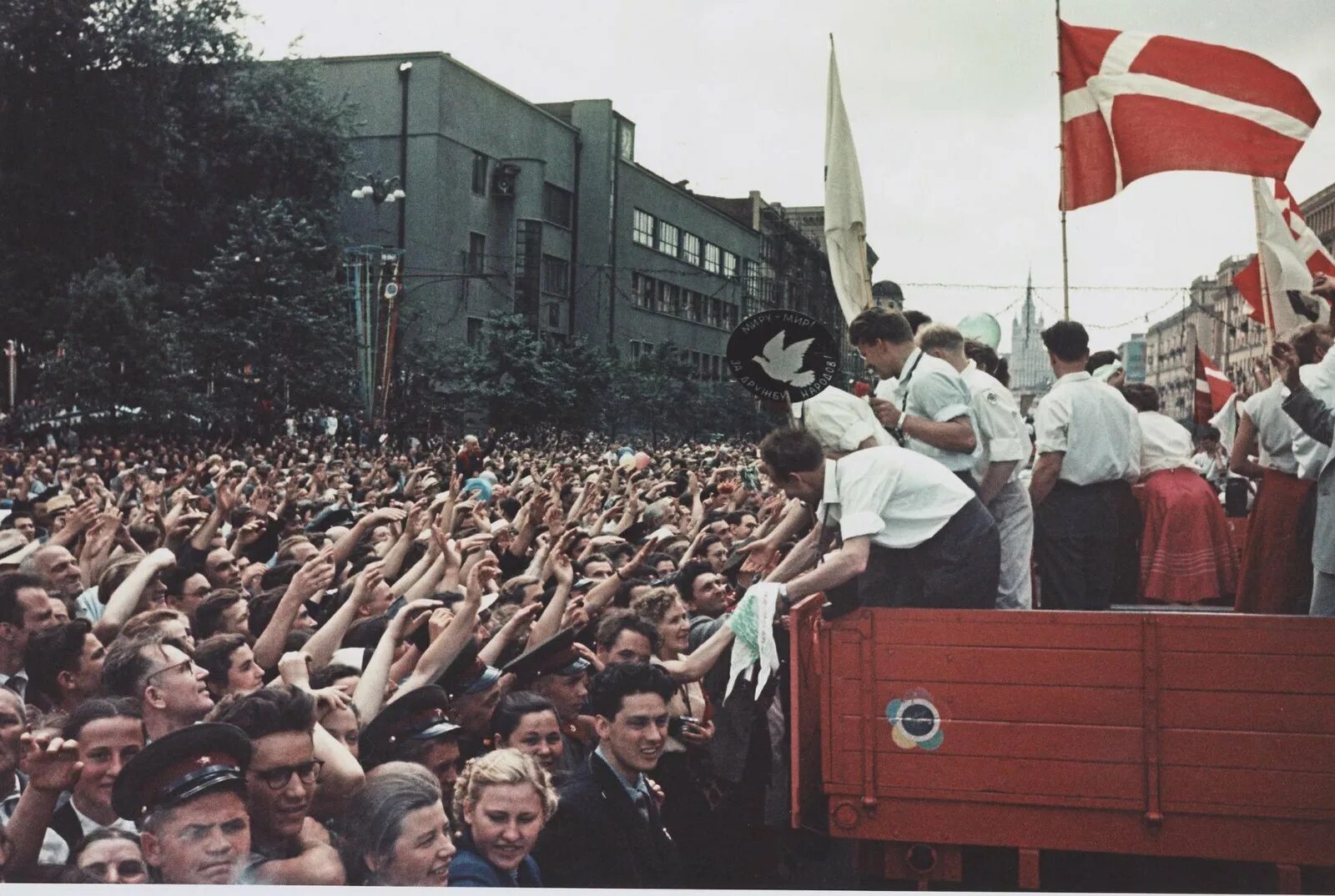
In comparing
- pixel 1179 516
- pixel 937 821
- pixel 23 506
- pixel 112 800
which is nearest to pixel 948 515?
pixel 937 821

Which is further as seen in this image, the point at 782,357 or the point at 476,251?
the point at 476,251

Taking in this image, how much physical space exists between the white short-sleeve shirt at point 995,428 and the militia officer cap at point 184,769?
2.40m

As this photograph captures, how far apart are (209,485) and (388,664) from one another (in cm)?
407

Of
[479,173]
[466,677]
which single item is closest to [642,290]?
[479,173]

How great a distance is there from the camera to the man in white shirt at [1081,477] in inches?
162

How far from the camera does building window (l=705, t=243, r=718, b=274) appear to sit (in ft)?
17.1

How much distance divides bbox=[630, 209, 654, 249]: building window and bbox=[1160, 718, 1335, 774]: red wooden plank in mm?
3298

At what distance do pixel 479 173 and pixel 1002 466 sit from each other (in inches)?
108

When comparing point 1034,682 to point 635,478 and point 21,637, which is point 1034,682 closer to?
point 21,637

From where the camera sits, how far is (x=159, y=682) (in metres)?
3.36

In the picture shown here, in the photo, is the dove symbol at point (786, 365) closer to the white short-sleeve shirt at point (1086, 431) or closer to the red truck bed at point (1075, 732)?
the white short-sleeve shirt at point (1086, 431)

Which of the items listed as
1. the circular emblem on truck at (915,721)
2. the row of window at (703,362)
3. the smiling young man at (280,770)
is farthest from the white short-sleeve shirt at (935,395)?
the smiling young man at (280,770)

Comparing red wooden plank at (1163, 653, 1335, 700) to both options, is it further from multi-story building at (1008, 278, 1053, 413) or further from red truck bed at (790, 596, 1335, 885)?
multi-story building at (1008, 278, 1053, 413)

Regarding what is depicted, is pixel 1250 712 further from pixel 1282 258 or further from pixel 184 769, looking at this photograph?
pixel 184 769
